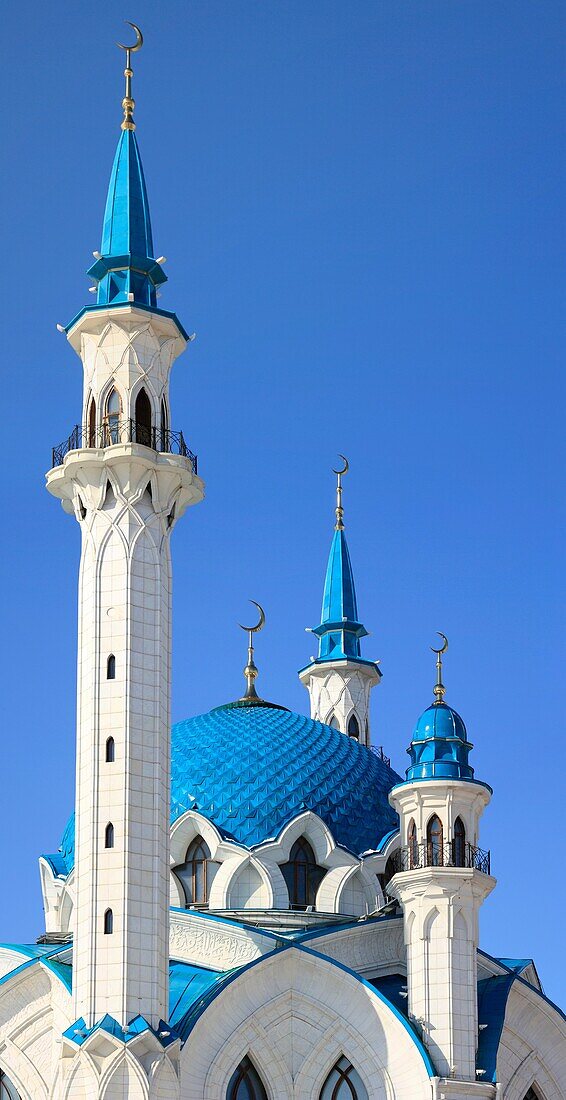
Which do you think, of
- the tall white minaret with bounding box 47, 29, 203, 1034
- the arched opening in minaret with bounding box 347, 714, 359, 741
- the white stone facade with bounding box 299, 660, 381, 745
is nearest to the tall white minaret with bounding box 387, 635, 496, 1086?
the tall white minaret with bounding box 47, 29, 203, 1034

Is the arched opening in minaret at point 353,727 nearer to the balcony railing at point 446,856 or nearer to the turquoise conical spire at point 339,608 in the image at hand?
the turquoise conical spire at point 339,608

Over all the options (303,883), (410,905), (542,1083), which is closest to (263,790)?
(303,883)

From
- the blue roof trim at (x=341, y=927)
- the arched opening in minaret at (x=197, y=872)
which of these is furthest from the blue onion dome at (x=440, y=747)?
the arched opening in minaret at (x=197, y=872)

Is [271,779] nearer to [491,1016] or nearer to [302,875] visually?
[302,875]

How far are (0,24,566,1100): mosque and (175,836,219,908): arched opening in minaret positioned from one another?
4 centimetres

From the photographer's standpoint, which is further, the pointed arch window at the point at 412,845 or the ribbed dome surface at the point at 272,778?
the ribbed dome surface at the point at 272,778

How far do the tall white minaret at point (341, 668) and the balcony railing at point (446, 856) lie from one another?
1070 cm

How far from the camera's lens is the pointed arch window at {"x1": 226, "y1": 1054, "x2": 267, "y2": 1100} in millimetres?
29438

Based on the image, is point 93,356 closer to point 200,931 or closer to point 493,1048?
point 200,931

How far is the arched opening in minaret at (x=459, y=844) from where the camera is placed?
30.9m

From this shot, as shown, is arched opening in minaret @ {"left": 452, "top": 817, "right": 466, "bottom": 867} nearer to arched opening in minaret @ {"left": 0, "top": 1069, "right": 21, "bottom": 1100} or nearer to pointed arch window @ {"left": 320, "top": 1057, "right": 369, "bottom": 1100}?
pointed arch window @ {"left": 320, "top": 1057, "right": 369, "bottom": 1100}

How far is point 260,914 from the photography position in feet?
108

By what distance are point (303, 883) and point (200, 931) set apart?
8.26 ft

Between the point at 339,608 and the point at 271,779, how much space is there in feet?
29.6
